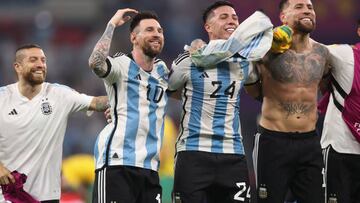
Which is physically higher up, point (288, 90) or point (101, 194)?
point (288, 90)

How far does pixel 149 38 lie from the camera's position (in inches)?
335

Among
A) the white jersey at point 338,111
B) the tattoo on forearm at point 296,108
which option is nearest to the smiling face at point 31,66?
the tattoo on forearm at point 296,108

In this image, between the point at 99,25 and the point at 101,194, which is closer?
the point at 101,194

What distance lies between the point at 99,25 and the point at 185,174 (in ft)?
38.9

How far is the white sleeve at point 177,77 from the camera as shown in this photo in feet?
28.4

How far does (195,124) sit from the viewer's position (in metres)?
8.55

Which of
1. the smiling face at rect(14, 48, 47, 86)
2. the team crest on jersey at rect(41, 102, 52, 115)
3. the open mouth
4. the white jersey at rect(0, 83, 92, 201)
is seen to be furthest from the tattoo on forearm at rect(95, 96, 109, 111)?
Answer: the open mouth

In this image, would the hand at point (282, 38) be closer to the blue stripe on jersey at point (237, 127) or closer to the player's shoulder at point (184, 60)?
the blue stripe on jersey at point (237, 127)

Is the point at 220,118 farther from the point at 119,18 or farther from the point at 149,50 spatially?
the point at 119,18

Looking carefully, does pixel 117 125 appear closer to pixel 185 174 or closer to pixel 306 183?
pixel 185 174

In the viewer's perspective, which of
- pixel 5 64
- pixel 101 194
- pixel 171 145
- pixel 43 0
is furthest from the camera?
pixel 43 0

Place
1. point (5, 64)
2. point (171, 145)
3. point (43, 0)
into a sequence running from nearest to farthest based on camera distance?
point (171, 145) < point (5, 64) < point (43, 0)

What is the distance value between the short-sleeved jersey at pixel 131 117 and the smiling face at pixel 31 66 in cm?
80

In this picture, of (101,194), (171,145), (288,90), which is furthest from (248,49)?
(171,145)
